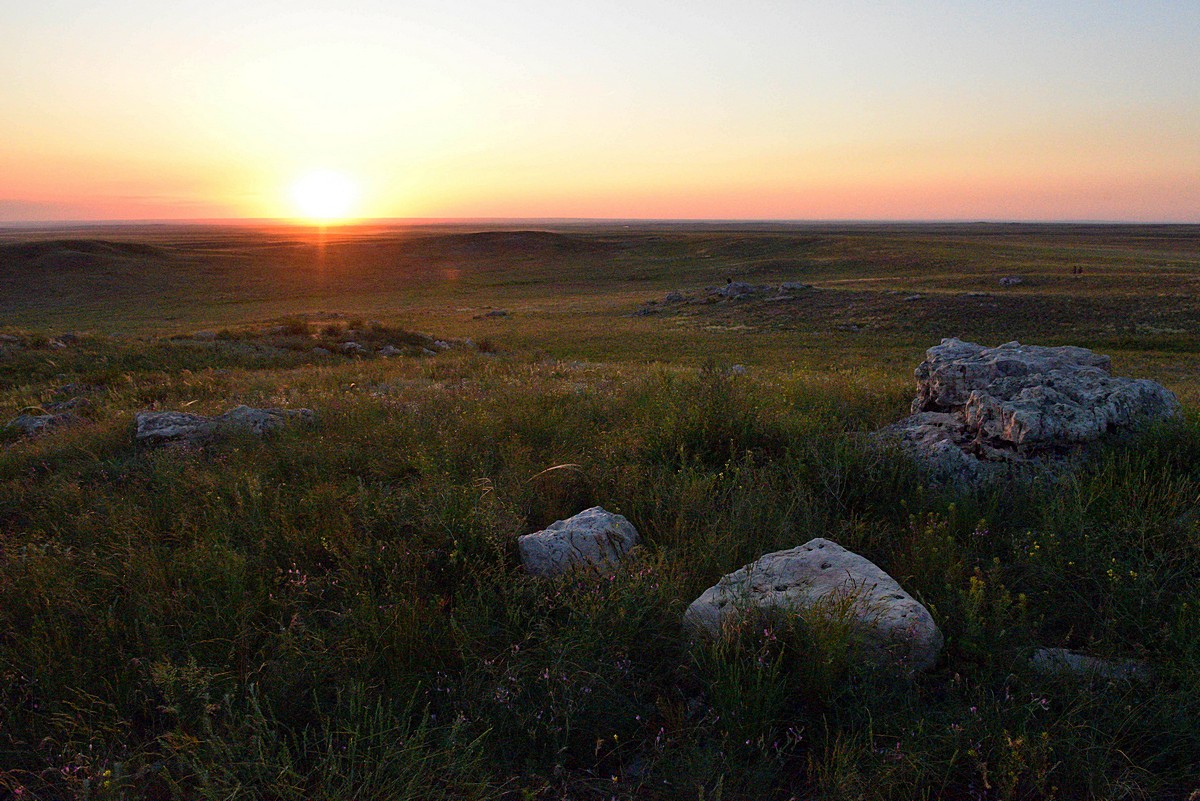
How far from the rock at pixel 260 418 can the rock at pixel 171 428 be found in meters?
0.14

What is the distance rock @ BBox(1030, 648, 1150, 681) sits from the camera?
96.4 inches

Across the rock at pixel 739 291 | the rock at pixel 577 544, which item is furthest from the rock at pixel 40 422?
the rock at pixel 739 291

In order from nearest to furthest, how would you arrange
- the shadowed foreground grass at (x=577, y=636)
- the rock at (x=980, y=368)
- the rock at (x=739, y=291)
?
the shadowed foreground grass at (x=577, y=636) < the rock at (x=980, y=368) < the rock at (x=739, y=291)

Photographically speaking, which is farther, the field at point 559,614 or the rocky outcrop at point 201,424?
the rocky outcrop at point 201,424

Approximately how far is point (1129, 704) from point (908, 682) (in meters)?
0.73

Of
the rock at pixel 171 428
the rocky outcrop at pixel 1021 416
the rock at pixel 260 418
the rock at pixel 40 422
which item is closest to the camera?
the rocky outcrop at pixel 1021 416

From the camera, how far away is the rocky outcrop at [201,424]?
5.95 metres

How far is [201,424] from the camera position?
242 inches

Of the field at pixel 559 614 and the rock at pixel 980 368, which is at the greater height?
the rock at pixel 980 368

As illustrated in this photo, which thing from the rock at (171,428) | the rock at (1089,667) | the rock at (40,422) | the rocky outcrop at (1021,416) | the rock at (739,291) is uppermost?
the rock at (739,291)

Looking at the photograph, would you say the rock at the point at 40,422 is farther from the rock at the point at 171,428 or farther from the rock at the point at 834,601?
the rock at the point at 834,601

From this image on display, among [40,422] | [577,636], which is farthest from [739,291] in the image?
[577,636]

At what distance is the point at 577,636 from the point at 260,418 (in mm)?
4995

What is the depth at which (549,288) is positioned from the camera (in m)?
51.6
